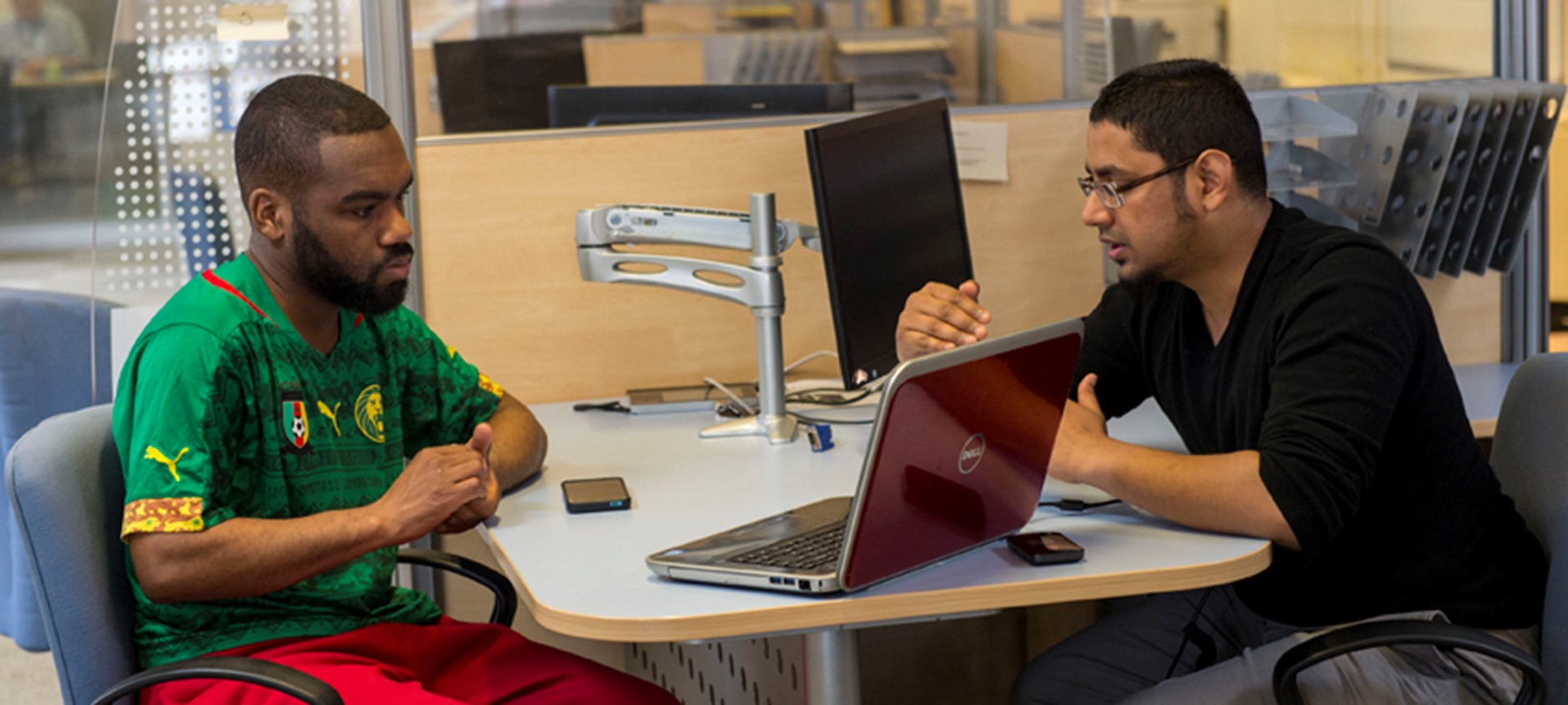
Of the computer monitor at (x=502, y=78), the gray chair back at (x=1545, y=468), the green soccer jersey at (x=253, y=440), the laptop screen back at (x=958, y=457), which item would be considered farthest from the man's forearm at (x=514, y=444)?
the computer monitor at (x=502, y=78)

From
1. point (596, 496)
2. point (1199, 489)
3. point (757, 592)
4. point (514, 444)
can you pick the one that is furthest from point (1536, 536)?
point (514, 444)

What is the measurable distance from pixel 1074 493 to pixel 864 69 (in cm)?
343

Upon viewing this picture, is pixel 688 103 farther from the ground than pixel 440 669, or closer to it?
farther from the ground

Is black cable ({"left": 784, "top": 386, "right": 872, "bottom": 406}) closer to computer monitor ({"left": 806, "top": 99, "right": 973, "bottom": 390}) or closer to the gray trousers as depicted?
computer monitor ({"left": 806, "top": 99, "right": 973, "bottom": 390})

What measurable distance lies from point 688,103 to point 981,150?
1.57 feet

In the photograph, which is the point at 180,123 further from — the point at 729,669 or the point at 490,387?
the point at 729,669

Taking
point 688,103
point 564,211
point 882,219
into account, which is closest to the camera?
point 882,219

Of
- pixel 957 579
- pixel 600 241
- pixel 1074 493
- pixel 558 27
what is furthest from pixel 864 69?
pixel 957 579

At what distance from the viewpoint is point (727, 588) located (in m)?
1.37

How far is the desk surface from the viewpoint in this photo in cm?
133

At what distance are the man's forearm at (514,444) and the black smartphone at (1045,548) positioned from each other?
61 cm

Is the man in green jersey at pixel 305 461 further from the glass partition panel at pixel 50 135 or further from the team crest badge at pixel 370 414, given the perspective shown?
the glass partition panel at pixel 50 135

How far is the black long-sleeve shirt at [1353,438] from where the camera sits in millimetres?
1518

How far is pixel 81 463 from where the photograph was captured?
4.80ft
